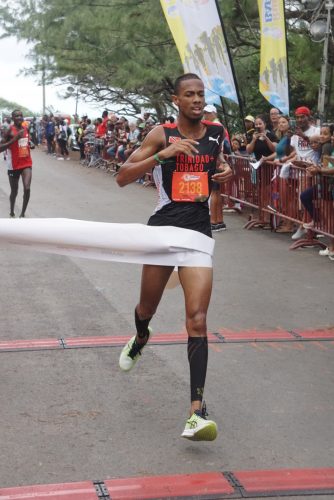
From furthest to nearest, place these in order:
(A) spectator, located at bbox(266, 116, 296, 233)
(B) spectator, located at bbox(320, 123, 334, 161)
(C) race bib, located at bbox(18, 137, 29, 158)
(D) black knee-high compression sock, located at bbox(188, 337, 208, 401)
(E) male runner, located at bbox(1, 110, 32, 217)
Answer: (C) race bib, located at bbox(18, 137, 29, 158), (E) male runner, located at bbox(1, 110, 32, 217), (A) spectator, located at bbox(266, 116, 296, 233), (B) spectator, located at bbox(320, 123, 334, 161), (D) black knee-high compression sock, located at bbox(188, 337, 208, 401)

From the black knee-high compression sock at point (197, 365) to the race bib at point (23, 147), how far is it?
34.6 ft

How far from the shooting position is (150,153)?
5590mm

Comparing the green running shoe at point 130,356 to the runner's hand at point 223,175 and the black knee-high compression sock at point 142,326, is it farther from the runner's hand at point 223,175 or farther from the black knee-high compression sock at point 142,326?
the runner's hand at point 223,175

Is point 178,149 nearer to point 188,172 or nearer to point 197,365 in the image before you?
point 188,172

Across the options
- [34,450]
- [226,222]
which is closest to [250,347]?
[34,450]

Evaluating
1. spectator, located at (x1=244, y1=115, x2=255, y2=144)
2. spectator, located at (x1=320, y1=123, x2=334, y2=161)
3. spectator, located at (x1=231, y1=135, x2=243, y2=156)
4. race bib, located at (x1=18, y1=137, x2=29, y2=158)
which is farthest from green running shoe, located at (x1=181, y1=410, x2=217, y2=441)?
spectator, located at (x1=231, y1=135, x2=243, y2=156)

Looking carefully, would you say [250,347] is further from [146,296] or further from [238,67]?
[238,67]

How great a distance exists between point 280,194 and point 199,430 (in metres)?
9.25

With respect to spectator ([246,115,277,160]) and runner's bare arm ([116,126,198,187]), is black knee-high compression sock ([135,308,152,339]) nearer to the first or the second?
runner's bare arm ([116,126,198,187])

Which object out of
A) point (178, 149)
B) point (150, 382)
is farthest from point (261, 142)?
point (178, 149)

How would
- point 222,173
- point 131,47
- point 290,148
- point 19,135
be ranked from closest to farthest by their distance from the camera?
1. point 222,173
2. point 290,148
3. point 19,135
4. point 131,47

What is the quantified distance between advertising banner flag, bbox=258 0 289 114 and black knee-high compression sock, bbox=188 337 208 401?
9.88 metres

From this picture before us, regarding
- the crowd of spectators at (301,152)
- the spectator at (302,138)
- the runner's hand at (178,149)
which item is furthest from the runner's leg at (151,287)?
the spectator at (302,138)

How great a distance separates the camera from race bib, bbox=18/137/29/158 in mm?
15344
